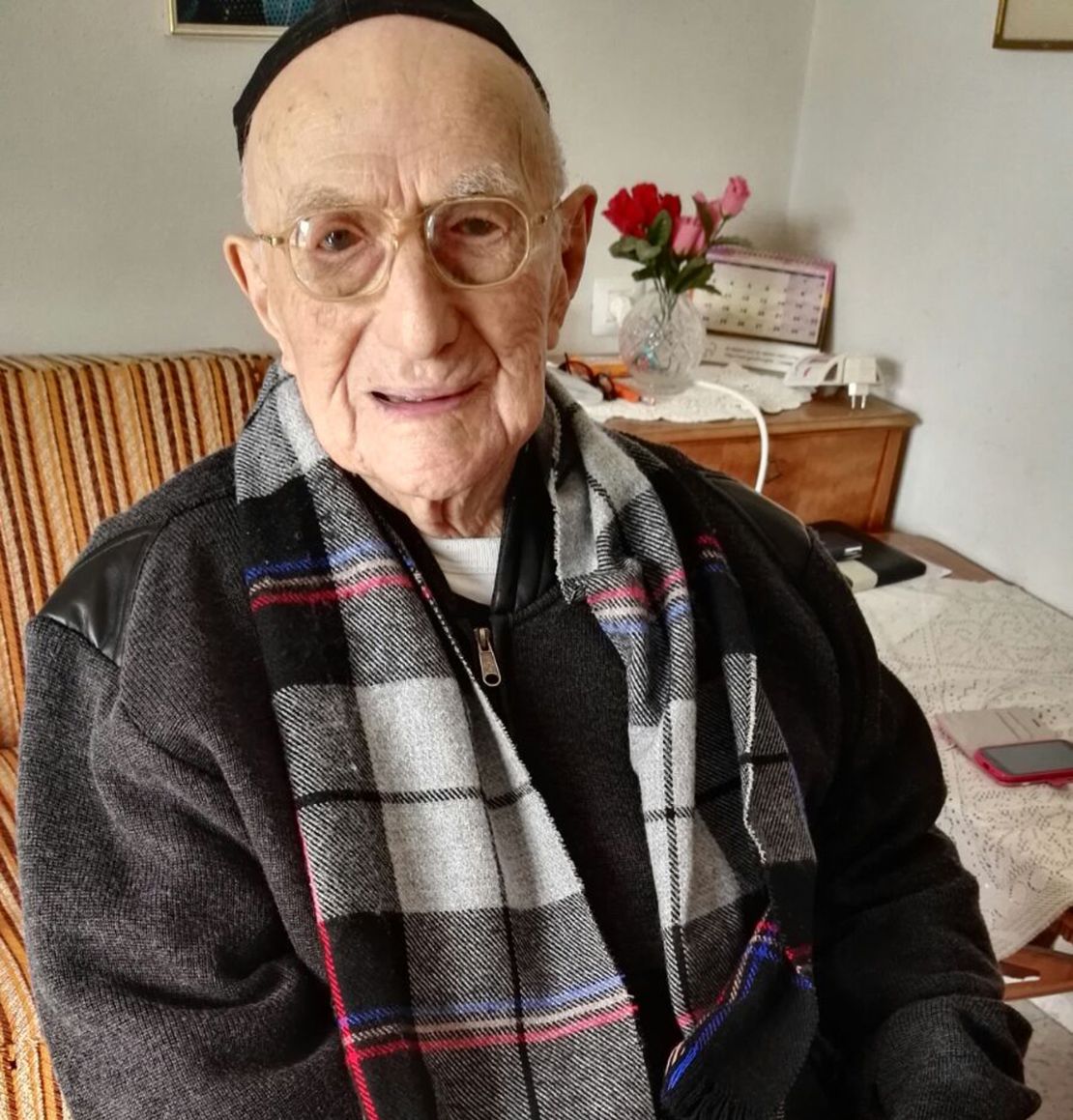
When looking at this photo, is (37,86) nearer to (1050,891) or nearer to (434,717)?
(434,717)

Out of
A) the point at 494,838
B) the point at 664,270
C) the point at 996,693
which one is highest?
the point at 664,270

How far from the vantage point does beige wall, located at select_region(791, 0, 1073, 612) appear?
163cm

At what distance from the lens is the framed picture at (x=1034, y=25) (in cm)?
153

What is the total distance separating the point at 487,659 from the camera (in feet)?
2.76

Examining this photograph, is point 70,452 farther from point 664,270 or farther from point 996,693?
point 996,693

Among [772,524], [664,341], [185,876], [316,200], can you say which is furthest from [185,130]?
[185,876]

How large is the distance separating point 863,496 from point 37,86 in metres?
1.61

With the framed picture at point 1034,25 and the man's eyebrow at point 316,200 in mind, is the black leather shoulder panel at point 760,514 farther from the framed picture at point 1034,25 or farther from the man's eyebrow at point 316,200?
the framed picture at point 1034,25

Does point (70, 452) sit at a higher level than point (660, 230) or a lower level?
lower

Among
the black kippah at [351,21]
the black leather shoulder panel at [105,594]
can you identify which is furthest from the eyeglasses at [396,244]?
the black leather shoulder panel at [105,594]

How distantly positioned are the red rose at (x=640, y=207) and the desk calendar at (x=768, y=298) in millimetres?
349

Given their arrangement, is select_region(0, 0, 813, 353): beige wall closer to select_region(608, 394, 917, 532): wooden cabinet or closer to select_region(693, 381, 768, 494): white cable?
select_region(693, 381, 768, 494): white cable

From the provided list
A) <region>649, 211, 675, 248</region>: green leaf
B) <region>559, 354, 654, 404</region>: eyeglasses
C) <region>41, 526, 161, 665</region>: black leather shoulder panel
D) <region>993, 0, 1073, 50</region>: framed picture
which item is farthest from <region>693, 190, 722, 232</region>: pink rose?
Result: <region>41, 526, 161, 665</region>: black leather shoulder panel

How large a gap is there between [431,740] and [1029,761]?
2.48 ft
